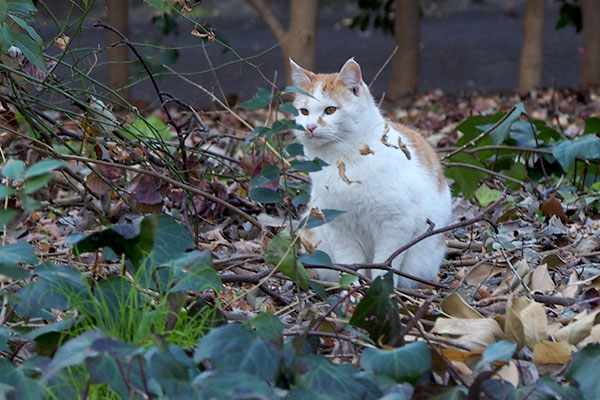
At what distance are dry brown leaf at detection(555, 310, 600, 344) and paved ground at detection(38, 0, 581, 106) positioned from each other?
26.3 feet

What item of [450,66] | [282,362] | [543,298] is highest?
[282,362]

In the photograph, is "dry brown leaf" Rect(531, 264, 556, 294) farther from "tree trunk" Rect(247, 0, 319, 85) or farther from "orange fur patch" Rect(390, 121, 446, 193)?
"tree trunk" Rect(247, 0, 319, 85)

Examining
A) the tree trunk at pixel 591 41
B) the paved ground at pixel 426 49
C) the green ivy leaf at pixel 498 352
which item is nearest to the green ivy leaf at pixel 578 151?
the green ivy leaf at pixel 498 352

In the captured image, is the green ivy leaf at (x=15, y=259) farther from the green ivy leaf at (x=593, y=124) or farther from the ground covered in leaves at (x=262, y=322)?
the green ivy leaf at (x=593, y=124)

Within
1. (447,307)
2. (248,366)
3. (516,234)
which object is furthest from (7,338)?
(516,234)

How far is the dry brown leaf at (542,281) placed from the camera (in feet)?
7.06

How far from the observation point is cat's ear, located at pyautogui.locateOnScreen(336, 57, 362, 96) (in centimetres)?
271

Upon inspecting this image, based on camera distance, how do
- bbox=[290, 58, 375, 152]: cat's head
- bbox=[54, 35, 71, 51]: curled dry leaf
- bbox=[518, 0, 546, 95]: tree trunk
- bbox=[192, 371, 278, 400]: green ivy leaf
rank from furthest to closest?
bbox=[518, 0, 546, 95]: tree trunk → bbox=[290, 58, 375, 152]: cat's head → bbox=[54, 35, 71, 51]: curled dry leaf → bbox=[192, 371, 278, 400]: green ivy leaf

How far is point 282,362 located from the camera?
4.40 ft

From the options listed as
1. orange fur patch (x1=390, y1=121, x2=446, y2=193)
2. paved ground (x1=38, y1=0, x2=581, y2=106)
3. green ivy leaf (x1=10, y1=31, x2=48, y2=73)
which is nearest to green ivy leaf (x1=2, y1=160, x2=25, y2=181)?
green ivy leaf (x1=10, y1=31, x2=48, y2=73)

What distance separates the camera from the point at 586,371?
1.41 metres

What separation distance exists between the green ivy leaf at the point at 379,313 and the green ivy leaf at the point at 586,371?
0.33 m

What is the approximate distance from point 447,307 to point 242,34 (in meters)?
13.0

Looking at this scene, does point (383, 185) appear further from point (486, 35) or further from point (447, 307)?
point (486, 35)
